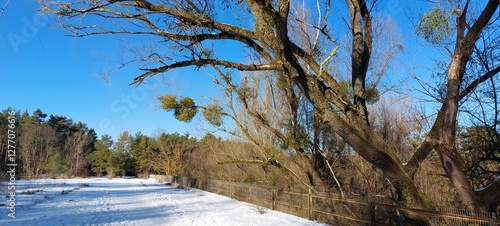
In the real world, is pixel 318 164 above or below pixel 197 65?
below

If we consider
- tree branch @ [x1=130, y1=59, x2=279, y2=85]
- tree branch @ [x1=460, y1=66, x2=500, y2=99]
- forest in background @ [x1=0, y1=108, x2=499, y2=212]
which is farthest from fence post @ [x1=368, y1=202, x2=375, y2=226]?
tree branch @ [x1=130, y1=59, x2=279, y2=85]

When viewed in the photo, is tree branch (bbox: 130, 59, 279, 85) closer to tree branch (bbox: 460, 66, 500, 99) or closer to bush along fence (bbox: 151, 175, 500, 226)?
tree branch (bbox: 460, 66, 500, 99)

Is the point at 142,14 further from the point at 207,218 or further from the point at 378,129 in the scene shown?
the point at 378,129

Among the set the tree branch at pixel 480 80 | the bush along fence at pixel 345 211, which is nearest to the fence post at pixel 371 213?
the bush along fence at pixel 345 211

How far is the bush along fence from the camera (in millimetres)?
4726

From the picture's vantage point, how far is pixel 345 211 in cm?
795

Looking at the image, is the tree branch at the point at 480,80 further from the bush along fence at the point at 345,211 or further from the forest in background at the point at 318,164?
the bush along fence at the point at 345,211

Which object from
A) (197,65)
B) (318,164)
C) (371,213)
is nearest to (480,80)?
(371,213)

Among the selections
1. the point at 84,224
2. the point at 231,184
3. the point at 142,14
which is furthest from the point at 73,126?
the point at 142,14

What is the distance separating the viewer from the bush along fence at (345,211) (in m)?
4.73

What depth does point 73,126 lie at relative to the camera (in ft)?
234

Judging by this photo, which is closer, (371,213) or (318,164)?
(371,213)

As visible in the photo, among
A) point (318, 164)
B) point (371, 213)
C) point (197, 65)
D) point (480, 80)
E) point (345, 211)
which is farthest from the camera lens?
point (318, 164)

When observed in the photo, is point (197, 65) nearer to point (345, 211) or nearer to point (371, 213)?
point (371, 213)
